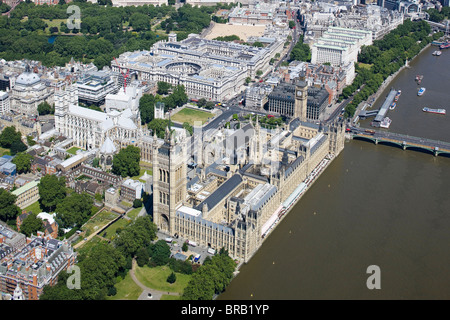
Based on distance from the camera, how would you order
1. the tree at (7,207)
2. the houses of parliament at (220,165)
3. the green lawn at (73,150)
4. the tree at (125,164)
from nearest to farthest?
the houses of parliament at (220,165) → the tree at (7,207) → the tree at (125,164) → the green lawn at (73,150)

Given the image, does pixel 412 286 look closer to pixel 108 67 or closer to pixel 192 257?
pixel 192 257

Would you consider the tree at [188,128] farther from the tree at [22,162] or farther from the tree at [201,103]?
the tree at [22,162]

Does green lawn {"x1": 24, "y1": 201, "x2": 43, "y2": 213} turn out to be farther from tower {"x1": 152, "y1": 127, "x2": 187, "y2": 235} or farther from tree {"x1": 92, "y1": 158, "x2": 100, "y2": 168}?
tower {"x1": 152, "y1": 127, "x2": 187, "y2": 235}

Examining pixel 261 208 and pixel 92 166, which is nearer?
pixel 261 208

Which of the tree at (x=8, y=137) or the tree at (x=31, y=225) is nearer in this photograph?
the tree at (x=31, y=225)

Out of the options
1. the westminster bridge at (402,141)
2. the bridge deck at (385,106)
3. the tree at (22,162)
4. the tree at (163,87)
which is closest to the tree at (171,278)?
the tree at (22,162)

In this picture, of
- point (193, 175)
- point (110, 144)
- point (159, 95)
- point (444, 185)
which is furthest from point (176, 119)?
point (444, 185)
